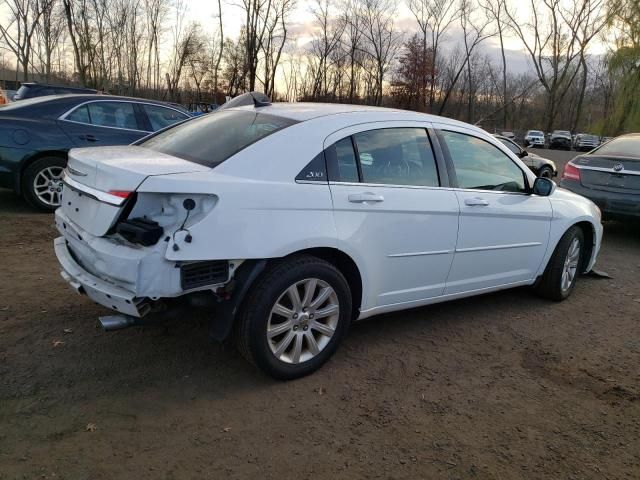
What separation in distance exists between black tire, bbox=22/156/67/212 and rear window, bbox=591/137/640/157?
24.7ft

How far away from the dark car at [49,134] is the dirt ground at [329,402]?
2824mm

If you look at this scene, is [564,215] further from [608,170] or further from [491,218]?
[608,170]

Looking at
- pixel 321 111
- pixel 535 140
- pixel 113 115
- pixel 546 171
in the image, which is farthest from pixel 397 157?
pixel 535 140

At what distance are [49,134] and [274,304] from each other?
526 centimetres

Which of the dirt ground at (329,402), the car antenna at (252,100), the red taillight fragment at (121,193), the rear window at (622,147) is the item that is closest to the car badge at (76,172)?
the red taillight fragment at (121,193)

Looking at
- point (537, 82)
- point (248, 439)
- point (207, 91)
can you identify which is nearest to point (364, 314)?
point (248, 439)

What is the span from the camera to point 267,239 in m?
2.87

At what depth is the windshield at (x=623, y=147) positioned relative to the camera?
7.42 metres

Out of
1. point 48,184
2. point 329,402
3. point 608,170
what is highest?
point 608,170

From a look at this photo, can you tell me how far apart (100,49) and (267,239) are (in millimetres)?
39855

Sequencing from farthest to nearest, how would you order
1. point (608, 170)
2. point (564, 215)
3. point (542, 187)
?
point (608, 170) < point (564, 215) < point (542, 187)

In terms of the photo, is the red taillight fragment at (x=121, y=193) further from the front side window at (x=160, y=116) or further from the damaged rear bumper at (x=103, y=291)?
the front side window at (x=160, y=116)

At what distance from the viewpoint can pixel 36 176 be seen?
6789 mm

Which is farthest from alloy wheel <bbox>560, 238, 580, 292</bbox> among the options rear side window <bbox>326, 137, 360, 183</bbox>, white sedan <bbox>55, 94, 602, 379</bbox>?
rear side window <bbox>326, 137, 360, 183</bbox>
